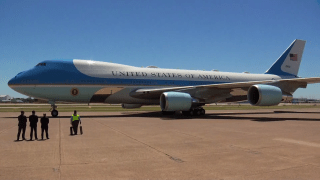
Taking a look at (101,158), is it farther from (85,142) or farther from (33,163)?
(85,142)

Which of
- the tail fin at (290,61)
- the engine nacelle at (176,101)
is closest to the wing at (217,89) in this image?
the engine nacelle at (176,101)

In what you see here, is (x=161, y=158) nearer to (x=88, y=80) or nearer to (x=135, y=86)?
(x=88, y=80)

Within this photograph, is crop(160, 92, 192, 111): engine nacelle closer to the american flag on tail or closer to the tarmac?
the tarmac

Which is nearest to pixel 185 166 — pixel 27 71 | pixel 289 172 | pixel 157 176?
pixel 157 176

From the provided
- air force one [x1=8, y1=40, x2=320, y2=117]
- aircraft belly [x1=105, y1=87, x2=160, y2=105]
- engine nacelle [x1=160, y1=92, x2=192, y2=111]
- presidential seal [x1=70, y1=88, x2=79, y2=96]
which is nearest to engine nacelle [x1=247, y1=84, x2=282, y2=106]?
air force one [x1=8, y1=40, x2=320, y2=117]

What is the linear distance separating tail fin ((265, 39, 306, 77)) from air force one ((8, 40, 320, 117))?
785 centimetres

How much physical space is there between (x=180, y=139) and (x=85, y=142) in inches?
134

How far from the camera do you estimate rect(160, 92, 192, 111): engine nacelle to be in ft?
64.6

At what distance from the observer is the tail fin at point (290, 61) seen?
29223mm

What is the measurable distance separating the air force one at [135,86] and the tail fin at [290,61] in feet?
25.8

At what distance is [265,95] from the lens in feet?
61.4

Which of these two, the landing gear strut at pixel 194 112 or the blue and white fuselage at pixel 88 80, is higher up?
the blue and white fuselage at pixel 88 80

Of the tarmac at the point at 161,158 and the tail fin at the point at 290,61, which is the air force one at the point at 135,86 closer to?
the tail fin at the point at 290,61

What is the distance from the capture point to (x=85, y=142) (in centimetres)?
900
